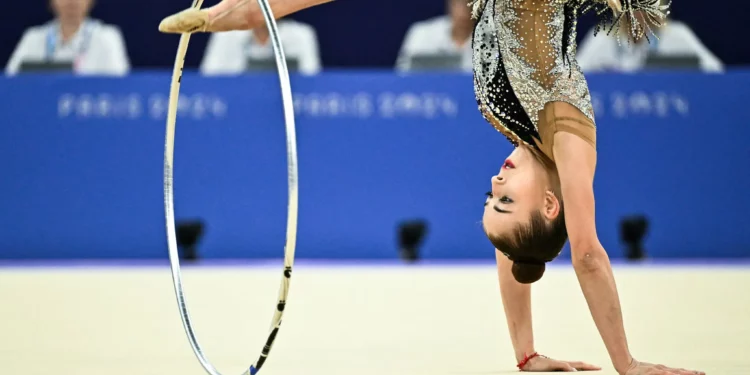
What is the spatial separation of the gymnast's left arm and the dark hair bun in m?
0.19

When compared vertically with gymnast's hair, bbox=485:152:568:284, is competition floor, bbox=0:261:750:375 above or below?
below

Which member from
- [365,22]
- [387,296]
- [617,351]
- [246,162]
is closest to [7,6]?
[365,22]

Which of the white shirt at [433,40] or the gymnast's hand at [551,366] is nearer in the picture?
the gymnast's hand at [551,366]

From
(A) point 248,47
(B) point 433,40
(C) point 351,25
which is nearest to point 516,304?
(B) point 433,40

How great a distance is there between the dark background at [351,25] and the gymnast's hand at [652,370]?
7643 mm

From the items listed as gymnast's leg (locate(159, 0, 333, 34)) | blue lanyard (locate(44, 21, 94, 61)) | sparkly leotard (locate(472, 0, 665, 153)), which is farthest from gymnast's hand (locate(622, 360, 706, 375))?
blue lanyard (locate(44, 21, 94, 61))

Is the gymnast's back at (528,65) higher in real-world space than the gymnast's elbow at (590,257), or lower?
higher

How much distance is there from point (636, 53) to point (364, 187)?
2717 millimetres

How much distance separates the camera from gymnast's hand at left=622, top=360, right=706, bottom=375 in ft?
9.62

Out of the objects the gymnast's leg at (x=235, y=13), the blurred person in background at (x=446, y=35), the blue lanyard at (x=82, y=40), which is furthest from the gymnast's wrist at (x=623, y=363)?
the blue lanyard at (x=82, y=40)

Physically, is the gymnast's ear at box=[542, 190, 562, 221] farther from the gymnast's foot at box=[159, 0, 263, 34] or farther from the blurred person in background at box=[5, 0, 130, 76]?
the blurred person in background at box=[5, 0, 130, 76]

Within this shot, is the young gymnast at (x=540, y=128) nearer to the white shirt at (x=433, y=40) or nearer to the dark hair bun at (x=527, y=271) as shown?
the dark hair bun at (x=527, y=271)

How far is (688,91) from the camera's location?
7.48 m

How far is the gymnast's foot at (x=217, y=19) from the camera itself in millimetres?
3012
